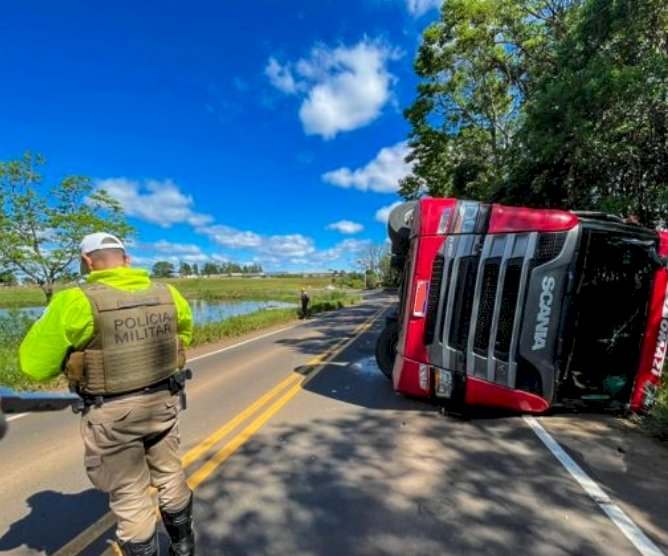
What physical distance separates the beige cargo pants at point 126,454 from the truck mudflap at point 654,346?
18.1ft

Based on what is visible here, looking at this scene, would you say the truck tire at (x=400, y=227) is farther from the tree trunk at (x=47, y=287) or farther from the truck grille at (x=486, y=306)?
the tree trunk at (x=47, y=287)

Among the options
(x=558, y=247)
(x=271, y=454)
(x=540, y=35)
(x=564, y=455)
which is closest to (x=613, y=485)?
(x=564, y=455)

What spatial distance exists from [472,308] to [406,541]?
10.1 ft

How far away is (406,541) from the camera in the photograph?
303cm

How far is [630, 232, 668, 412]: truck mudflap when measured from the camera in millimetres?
5473

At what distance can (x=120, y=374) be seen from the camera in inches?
99.5

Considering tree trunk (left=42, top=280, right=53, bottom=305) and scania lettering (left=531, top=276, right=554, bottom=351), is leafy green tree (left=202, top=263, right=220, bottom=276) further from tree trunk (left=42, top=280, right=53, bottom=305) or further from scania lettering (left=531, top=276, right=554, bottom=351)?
scania lettering (left=531, top=276, right=554, bottom=351)

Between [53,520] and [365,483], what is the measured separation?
2451mm

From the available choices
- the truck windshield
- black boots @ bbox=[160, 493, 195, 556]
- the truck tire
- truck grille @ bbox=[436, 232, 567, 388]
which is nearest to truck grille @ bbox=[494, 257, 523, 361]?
truck grille @ bbox=[436, 232, 567, 388]

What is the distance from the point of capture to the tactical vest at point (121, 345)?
2.46 meters

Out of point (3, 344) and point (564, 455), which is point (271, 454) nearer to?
point (564, 455)

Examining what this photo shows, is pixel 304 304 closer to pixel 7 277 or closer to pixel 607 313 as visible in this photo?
pixel 7 277

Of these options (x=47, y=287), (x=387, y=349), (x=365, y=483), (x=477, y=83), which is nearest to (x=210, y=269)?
(x=47, y=287)

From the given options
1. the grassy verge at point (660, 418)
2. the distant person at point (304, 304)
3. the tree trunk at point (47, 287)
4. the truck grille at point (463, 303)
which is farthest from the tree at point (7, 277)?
the grassy verge at point (660, 418)
